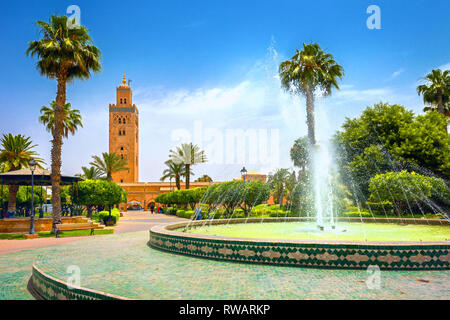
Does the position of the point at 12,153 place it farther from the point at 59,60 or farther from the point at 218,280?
the point at 218,280

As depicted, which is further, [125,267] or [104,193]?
[104,193]

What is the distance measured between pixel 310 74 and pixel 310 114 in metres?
2.50

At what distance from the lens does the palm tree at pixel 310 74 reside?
1922 cm

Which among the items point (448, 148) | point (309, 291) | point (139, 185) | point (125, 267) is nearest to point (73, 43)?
point (125, 267)

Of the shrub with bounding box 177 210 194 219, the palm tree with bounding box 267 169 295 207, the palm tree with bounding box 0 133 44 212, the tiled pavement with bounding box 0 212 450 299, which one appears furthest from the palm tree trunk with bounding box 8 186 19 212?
the palm tree with bounding box 267 169 295 207

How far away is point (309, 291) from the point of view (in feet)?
15.5

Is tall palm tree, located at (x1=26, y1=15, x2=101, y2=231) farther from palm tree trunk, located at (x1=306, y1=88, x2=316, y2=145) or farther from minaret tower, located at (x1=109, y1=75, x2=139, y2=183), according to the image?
minaret tower, located at (x1=109, y1=75, x2=139, y2=183)

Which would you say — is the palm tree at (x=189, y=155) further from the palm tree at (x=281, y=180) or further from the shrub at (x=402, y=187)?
the shrub at (x=402, y=187)

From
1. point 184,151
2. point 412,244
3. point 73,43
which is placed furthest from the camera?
point 184,151

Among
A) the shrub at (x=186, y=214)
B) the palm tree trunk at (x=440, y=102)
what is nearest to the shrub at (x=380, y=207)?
the palm tree trunk at (x=440, y=102)

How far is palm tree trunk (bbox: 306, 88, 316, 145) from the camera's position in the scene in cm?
1889

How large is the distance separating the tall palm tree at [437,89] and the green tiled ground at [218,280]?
113ft

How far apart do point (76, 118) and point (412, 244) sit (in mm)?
33947
